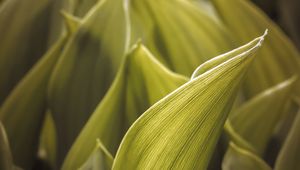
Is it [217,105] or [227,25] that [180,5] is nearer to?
[227,25]

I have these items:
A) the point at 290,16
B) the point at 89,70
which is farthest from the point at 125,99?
the point at 290,16

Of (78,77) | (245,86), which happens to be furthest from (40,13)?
(245,86)

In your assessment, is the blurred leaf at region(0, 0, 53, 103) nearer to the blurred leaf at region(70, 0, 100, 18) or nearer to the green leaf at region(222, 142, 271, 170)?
the blurred leaf at region(70, 0, 100, 18)

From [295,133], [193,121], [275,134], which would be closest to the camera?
[193,121]

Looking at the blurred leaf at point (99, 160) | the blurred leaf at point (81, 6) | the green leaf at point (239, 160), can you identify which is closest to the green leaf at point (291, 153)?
the green leaf at point (239, 160)

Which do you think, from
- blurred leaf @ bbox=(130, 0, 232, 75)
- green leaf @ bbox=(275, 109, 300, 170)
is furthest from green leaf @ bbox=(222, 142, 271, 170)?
blurred leaf @ bbox=(130, 0, 232, 75)

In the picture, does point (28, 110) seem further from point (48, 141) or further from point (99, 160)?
point (99, 160)

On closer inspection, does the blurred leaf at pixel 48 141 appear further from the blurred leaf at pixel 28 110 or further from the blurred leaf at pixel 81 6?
the blurred leaf at pixel 81 6
